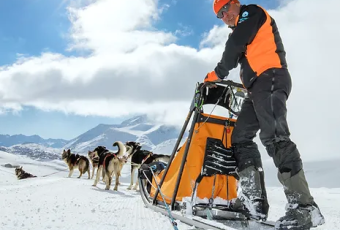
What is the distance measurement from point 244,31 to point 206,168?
1.11 metres

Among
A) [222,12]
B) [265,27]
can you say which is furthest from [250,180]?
[222,12]

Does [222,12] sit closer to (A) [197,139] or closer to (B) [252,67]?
(B) [252,67]

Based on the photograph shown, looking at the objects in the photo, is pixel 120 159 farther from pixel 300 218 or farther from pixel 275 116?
pixel 300 218

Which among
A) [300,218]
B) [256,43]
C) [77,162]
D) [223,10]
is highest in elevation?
[223,10]

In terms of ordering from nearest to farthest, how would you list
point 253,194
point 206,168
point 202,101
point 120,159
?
point 253,194 → point 206,168 → point 202,101 → point 120,159

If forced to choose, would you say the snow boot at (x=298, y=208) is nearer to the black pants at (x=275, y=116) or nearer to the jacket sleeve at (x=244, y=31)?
the black pants at (x=275, y=116)

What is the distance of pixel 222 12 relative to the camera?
2.56 m

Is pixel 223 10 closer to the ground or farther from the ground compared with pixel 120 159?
farther from the ground

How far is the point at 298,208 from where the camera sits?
2004 millimetres

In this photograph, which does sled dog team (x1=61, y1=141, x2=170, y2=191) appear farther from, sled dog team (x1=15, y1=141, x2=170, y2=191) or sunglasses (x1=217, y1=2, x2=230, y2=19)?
sunglasses (x1=217, y1=2, x2=230, y2=19)

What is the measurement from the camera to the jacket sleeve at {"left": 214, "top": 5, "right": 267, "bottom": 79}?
235cm

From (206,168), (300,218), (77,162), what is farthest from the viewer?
(77,162)

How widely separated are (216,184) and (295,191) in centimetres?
99

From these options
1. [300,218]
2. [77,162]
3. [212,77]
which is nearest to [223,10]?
[212,77]
